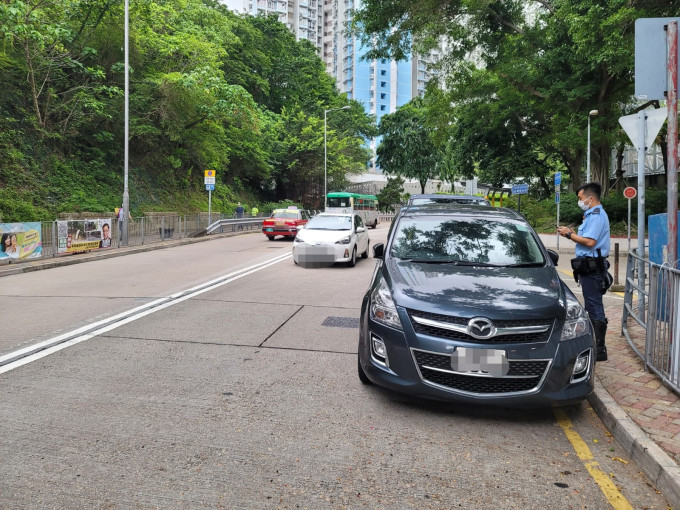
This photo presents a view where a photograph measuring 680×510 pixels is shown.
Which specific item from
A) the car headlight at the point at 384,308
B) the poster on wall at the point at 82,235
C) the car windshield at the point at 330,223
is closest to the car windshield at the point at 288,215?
the poster on wall at the point at 82,235

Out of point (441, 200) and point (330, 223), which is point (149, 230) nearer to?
point (330, 223)

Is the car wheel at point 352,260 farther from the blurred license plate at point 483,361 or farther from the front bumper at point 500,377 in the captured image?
the blurred license plate at point 483,361

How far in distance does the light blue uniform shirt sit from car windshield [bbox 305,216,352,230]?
32.4 ft

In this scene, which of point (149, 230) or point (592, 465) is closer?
point (592, 465)

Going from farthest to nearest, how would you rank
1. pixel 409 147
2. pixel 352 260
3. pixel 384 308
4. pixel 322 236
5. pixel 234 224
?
pixel 409 147 < pixel 234 224 < pixel 352 260 < pixel 322 236 < pixel 384 308

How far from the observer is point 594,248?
18.0 ft

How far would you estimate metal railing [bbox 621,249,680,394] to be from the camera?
441 centimetres

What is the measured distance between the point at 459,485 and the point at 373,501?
56 centimetres

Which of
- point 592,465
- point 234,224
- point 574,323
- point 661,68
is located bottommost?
point 592,465

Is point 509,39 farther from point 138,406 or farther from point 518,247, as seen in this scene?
point 138,406

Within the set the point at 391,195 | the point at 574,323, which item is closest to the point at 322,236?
the point at 574,323

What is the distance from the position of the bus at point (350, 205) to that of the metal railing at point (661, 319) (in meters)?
33.8

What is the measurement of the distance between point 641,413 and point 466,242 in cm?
212

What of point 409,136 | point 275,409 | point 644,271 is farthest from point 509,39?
point 409,136
